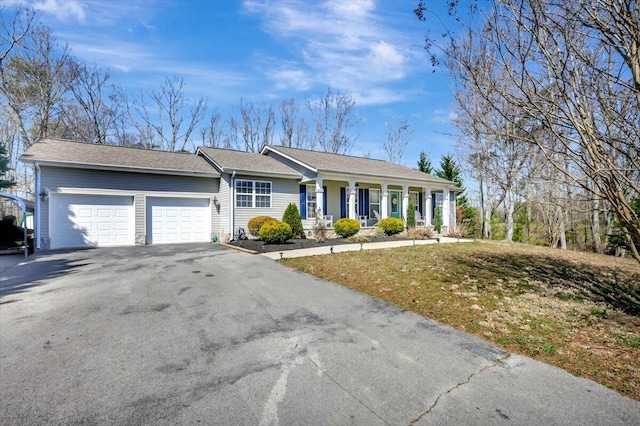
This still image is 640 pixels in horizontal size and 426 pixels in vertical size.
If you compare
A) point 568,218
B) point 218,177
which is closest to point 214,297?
point 218,177

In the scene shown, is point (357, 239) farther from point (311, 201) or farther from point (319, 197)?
point (311, 201)

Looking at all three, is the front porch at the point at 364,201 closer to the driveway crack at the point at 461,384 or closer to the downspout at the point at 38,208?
the downspout at the point at 38,208

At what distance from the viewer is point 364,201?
63.8ft

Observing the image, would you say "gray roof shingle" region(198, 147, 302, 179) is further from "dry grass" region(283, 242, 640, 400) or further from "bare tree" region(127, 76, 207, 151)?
"bare tree" region(127, 76, 207, 151)

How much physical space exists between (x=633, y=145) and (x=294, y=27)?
8626 mm

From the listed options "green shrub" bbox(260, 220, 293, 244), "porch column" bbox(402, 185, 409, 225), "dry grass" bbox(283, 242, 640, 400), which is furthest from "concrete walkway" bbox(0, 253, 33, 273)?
"porch column" bbox(402, 185, 409, 225)

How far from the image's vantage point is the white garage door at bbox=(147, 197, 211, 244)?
45.4 ft

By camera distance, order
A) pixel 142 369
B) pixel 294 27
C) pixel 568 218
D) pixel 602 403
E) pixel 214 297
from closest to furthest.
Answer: pixel 602 403, pixel 142 369, pixel 214 297, pixel 294 27, pixel 568 218

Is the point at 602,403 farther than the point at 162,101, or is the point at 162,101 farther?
the point at 162,101

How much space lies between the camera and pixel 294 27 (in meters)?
9.05

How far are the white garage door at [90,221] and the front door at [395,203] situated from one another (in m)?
15.2

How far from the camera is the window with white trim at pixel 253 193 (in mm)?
14961

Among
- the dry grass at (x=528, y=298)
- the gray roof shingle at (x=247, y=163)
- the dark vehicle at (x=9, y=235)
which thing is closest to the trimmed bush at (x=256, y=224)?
the gray roof shingle at (x=247, y=163)

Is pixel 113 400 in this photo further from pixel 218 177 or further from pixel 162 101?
pixel 162 101
